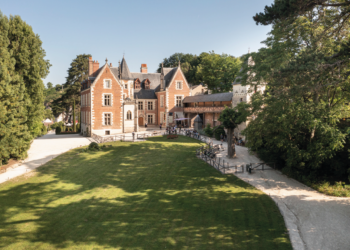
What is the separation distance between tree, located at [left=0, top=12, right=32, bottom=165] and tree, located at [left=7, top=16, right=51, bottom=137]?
853mm

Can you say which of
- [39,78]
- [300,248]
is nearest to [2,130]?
[39,78]

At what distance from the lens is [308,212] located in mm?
13359

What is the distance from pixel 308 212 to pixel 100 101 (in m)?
34.3

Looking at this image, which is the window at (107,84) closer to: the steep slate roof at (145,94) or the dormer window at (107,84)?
the dormer window at (107,84)

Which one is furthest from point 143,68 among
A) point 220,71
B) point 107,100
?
point 107,100

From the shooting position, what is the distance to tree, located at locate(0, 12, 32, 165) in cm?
2116

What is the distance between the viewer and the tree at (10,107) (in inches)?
833

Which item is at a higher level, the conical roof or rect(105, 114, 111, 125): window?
the conical roof

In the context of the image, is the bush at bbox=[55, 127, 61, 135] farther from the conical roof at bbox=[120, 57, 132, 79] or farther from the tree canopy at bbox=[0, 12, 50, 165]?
the tree canopy at bbox=[0, 12, 50, 165]

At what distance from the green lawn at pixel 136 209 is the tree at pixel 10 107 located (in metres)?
4.02

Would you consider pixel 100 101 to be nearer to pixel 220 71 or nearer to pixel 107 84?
pixel 107 84

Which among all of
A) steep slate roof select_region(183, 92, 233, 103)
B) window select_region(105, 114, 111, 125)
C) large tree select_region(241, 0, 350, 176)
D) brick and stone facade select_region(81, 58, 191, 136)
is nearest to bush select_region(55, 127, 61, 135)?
brick and stone facade select_region(81, 58, 191, 136)

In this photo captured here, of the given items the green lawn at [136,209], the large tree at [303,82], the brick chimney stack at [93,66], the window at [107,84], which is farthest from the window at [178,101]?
the large tree at [303,82]

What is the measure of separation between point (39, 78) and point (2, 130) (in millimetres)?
8664
